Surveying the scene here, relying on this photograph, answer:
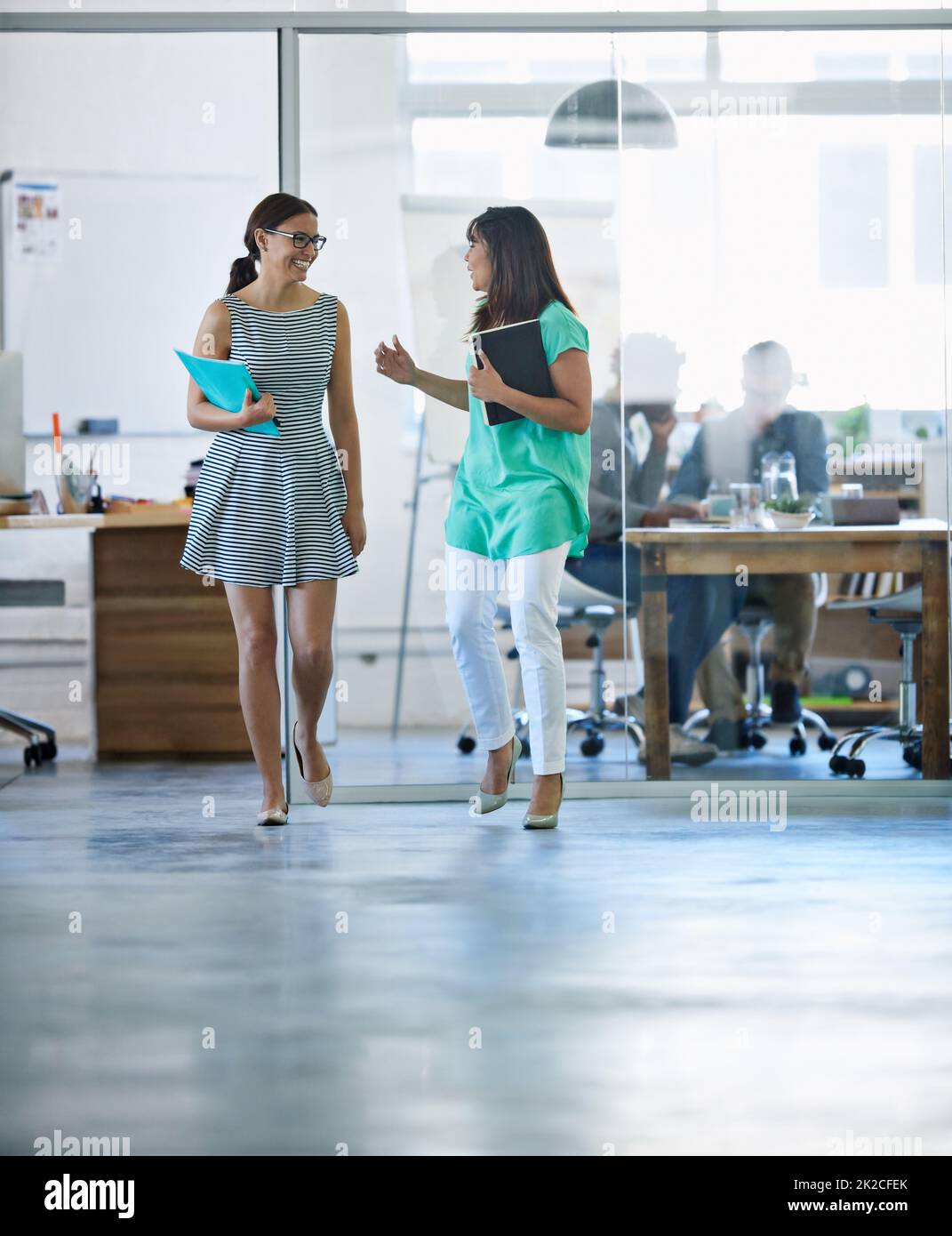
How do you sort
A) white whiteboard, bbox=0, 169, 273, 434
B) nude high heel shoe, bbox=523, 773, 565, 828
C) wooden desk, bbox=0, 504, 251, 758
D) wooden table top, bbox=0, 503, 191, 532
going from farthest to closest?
1. white whiteboard, bbox=0, 169, 273, 434
2. wooden desk, bbox=0, 504, 251, 758
3. wooden table top, bbox=0, 503, 191, 532
4. nude high heel shoe, bbox=523, 773, 565, 828

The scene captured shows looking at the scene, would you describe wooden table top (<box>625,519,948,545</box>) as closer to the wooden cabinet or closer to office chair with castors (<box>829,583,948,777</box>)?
office chair with castors (<box>829,583,948,777</box>)

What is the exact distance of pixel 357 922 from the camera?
279 cm

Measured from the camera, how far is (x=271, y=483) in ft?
12.1

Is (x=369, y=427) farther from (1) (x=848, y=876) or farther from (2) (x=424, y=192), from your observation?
(1) (x=848, y=876)

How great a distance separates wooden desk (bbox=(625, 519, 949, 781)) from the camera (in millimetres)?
4367

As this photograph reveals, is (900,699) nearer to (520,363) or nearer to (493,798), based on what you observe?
(493,798)

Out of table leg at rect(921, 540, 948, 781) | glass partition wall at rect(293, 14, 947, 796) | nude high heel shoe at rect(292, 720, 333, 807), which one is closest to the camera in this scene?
nude high heel shoe at rect(292, 720, 333, 807)

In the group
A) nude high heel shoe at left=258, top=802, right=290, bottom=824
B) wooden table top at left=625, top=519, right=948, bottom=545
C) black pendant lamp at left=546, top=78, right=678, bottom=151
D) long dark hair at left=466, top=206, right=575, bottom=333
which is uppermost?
black pendant lamp at left=546, top=78, right=678, bottom=151

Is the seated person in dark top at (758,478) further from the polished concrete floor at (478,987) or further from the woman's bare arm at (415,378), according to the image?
the woman's bare arm at (415,378)

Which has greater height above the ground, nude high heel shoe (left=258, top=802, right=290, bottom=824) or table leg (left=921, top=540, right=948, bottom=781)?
table leg (left=921, top=540, right=948, bottom=781)

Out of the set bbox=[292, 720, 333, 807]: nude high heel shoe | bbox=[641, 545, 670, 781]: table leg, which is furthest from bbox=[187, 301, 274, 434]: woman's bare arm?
bbox=[641, 545, 670, 781]: table leg

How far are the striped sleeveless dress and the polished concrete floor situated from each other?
2.09 ft
